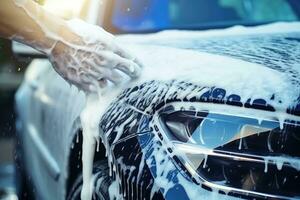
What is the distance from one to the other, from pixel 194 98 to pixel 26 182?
2637 millimetres

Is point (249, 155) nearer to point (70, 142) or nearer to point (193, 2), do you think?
point (70, 142)

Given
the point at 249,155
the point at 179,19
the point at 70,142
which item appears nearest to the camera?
the point at 249,155

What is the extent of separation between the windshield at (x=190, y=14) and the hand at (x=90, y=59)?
1.75 feet

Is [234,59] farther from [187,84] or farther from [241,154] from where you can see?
[241,154]

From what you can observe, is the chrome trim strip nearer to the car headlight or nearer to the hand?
the hand

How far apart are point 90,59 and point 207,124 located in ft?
1.96

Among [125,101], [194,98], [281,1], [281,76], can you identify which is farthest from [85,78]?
[281,1]

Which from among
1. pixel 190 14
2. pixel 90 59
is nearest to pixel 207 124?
pixel 90 59

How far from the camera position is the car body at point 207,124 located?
2438 millimetres

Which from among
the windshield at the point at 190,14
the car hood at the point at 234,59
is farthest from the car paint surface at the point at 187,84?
the windshield at the point at 190,14

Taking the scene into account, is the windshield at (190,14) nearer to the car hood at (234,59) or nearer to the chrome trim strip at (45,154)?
the car hood at (234,59)

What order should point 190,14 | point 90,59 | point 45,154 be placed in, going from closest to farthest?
point 90,59, point 190,14, point 45,154

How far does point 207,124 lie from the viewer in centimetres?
251

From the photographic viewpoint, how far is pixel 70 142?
312cm
